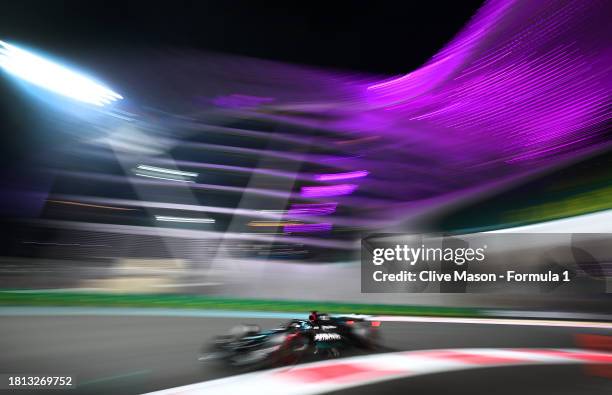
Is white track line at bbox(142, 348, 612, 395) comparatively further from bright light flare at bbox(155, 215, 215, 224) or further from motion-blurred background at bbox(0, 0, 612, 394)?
bright light flare at bbox(155, 215, 215, 224)

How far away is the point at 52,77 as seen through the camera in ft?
40.8

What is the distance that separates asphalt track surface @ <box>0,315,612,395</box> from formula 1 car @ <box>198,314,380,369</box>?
8.1 inches

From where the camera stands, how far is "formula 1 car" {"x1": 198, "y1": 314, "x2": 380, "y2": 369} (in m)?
3.52

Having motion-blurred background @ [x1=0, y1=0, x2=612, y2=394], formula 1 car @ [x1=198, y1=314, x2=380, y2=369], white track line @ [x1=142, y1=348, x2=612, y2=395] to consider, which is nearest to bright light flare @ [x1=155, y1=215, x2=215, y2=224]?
motion-blurred background @ [x1=0, y1=0, x2=612, y2=394]

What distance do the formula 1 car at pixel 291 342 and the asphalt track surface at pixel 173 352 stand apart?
0.67 feet

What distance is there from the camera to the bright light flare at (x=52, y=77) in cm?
1163

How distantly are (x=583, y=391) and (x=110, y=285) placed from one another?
11.2 meters

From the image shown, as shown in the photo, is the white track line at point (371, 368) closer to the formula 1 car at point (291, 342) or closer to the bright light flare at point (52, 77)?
the formula 1 car at point (291, 342)

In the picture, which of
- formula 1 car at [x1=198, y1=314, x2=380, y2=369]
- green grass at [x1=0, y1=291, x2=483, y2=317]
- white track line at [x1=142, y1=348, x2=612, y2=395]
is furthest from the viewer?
green grass at [x1=0, y1=291, x2=483, y2=317]

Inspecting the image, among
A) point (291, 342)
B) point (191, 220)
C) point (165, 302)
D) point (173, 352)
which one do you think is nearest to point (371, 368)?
point (291, 342)

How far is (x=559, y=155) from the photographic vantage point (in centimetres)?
852

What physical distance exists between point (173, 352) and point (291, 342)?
1.46 meters

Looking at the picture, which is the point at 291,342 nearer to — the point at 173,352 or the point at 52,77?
the point at 173,352

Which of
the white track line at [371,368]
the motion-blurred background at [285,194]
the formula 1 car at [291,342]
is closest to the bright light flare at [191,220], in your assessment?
the motion-blurred background at [285,194]
